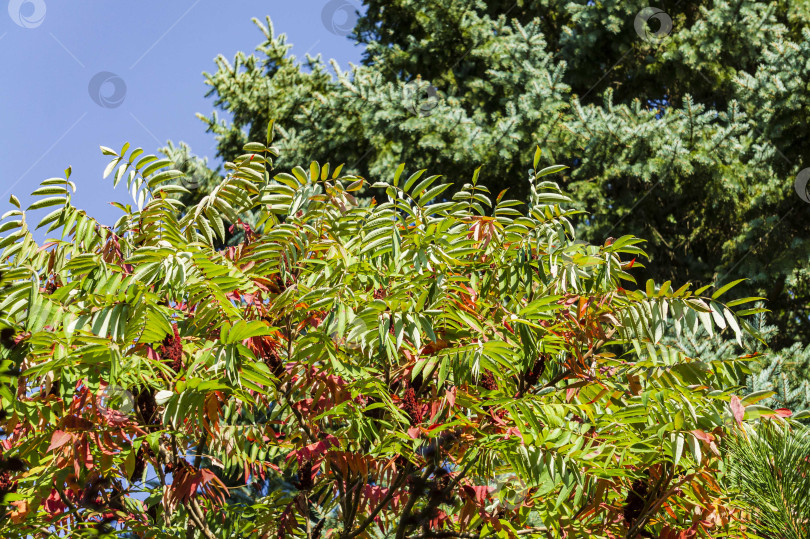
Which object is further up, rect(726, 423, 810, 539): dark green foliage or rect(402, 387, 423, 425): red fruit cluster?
rect(402, 387, 423, 425): red fruit cluster

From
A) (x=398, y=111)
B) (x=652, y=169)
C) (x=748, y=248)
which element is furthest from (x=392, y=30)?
(x=748, y=248)

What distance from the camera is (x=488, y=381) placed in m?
3.03

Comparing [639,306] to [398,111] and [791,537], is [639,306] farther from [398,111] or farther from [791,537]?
[398,111]

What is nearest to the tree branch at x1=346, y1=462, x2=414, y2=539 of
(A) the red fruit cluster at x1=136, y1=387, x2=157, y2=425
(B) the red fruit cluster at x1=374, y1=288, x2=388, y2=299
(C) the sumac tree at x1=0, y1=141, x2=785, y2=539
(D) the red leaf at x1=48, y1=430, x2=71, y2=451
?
(C) the sumac tree at x1=0, y1=141, x2=785, y2=539

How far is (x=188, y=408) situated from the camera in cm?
245

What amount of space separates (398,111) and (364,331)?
6.57 metres

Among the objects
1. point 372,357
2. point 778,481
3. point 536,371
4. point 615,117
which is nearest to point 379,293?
point 372,357

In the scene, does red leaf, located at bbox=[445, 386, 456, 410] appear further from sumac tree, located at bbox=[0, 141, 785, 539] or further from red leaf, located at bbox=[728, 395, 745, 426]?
red leaf, located at bbox=[728, 395, 745, 426]

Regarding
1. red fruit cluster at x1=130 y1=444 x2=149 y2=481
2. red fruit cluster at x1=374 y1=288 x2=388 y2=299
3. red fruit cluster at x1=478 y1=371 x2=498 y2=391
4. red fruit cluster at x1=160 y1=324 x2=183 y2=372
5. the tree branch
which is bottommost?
the tree branch

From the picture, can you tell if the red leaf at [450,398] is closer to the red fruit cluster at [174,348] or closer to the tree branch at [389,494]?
the tree branch at [389,494]

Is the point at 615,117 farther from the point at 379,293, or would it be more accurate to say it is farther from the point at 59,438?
the point at 59,438

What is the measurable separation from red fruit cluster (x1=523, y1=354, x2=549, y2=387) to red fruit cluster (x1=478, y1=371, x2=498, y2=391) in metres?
0.14

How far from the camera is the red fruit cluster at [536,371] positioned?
3.01m

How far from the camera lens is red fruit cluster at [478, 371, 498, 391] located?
3.03m
